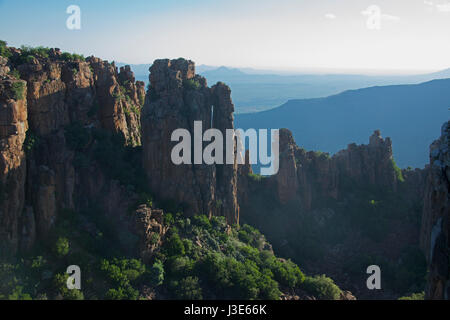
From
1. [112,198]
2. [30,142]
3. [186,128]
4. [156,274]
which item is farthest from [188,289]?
[30,142]

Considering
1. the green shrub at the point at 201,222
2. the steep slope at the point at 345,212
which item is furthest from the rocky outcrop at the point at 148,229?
the steep slope at the point at 345,212

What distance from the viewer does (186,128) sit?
42469 mm

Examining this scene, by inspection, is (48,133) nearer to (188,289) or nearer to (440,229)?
(188,289)

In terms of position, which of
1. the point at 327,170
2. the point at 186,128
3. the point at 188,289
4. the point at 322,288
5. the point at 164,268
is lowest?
the point at 322,288

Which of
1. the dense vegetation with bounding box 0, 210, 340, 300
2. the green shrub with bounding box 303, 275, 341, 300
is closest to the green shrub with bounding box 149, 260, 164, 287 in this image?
the dense vegetation with bounding box 0, 210, 340, 300

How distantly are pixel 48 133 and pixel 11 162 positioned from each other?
243 inches

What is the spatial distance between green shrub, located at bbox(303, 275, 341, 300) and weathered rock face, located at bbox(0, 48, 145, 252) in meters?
20.9

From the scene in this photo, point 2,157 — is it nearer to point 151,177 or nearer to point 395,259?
point 151,177

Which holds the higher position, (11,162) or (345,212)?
(11,162)

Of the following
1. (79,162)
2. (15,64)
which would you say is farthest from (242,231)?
(15,64)

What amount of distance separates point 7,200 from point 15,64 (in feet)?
47.7

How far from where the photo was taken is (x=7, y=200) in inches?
1147

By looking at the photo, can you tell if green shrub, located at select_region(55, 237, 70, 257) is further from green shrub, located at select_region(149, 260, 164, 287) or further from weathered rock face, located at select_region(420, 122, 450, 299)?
weathered rock face, located at select_region(420, 122, 450, 299)

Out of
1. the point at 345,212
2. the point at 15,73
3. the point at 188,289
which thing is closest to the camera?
the point at 188,289
